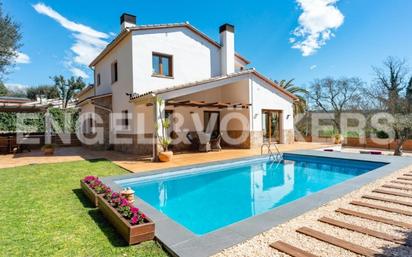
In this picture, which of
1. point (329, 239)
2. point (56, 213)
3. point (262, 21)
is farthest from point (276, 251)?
point (262, 21)

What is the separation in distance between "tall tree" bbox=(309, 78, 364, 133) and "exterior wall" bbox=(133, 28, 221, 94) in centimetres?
1770

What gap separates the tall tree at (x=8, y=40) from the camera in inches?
829

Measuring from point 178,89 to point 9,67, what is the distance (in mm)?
18916

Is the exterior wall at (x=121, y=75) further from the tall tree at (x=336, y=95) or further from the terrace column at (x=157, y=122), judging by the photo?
the tall tree at (x=336, y=95)

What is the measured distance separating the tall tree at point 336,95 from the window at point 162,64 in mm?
20656

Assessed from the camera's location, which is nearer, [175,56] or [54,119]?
[175,56]

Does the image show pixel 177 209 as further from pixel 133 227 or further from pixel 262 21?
pixel 262 21

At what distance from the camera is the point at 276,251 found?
4.00 metres

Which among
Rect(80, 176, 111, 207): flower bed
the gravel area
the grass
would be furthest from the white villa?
the gravel area

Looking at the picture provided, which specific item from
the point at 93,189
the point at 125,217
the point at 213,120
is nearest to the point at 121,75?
the point at 213,120

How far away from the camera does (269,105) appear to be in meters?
20.1

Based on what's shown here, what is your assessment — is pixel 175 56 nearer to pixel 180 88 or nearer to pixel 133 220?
pixel 180 88

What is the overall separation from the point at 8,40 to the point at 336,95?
118ft

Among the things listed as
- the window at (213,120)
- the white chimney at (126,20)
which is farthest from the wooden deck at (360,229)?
the white chimney at (126,20)
